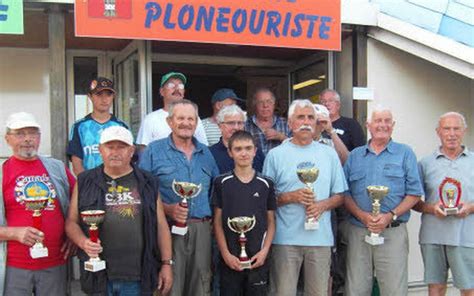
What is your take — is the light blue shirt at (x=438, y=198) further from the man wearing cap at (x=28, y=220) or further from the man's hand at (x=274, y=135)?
the man wearing cap at (x=28, y=220)

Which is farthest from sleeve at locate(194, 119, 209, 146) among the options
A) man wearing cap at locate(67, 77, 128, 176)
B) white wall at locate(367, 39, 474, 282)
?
white wall at locate(367, 39, 474, 282)

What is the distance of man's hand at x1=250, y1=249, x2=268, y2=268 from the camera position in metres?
3.62

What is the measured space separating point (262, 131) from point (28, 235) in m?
2.36

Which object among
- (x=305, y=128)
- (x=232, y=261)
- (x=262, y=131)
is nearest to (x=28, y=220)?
(x=232, y=261)

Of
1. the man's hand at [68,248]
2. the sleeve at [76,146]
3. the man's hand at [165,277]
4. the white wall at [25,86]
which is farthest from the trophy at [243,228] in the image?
the white wall at [25,86]

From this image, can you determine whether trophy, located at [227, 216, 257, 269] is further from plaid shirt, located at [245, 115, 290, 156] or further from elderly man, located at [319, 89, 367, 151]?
elderly man, located at [319, 89, 367, 151]

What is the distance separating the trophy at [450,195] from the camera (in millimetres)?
3971

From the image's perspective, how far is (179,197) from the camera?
3.71m

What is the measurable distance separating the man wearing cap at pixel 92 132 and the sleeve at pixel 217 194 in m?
1.03

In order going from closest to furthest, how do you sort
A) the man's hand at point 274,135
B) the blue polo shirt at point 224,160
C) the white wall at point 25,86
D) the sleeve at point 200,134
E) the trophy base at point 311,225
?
the trophy base at point 311,225, the blue polo shirt at point 224,160, the sleeve at point 200,134, the man's hand at point 274,135, the white wall at point 25,86

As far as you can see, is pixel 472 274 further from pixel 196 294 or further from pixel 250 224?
pixel 196 294

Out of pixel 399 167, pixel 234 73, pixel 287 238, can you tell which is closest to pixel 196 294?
pixel 287 238

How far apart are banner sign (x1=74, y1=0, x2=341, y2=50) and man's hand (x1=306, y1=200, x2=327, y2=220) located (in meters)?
1.85

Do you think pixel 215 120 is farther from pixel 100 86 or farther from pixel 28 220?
pixel 28 220
